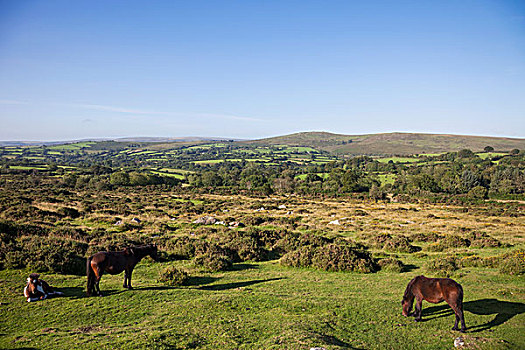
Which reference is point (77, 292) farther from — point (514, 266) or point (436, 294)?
point (514, 266)

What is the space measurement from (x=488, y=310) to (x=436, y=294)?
2.91 metres

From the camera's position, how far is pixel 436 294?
Answer: 8.33 metres

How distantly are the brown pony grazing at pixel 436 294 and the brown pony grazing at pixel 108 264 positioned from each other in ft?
31.3

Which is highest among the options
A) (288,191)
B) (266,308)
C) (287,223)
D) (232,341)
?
(232,341)

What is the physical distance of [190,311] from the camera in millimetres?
9203

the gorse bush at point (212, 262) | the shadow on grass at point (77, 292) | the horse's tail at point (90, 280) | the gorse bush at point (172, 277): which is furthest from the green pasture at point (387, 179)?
the horse's tail at point (90, 280)

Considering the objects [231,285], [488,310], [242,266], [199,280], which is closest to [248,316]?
[231,285]

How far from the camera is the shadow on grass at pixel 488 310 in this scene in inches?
343

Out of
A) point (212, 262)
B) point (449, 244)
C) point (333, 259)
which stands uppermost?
point (212, 262)

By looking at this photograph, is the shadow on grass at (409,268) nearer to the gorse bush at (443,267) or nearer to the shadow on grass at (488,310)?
the gorse bush at (443,267)

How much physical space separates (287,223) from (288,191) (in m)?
68.7

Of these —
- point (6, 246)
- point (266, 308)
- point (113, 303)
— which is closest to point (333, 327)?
point (266, 308)

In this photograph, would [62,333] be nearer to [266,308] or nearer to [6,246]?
[266,308]

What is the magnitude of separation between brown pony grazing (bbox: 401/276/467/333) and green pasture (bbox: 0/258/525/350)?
366 mm
